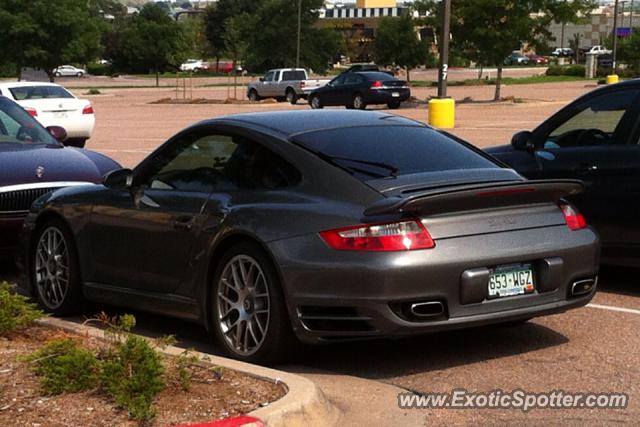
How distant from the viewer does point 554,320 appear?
847 cm

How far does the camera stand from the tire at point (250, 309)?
23.0ft

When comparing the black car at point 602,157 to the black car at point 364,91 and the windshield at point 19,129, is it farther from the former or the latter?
the black car at point 364,91

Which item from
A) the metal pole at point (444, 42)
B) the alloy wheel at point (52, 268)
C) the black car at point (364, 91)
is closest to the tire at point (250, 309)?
the alloy wheel at point (52, 268)

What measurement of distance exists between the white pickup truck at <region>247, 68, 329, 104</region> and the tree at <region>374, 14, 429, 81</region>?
17.1 metres

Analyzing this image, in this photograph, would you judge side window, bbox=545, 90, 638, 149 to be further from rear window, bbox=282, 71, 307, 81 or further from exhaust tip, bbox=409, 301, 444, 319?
rear window, bbox=282, 71, 307, 81

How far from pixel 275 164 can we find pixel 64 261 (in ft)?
7.04

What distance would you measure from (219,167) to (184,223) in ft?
1.44

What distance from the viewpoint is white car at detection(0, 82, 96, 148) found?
26.2 m

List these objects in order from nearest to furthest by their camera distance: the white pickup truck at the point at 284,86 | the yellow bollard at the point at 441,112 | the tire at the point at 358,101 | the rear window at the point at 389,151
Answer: the rear window at the point at 389,151 < the yellow bollard at the point at 441,112 < the tire at the point at 358,101 < the white pickup truck at the point at 284,86

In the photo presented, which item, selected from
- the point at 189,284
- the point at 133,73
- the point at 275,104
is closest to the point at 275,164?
the point at 189,284

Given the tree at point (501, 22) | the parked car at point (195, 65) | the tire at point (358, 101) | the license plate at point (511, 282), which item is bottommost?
the parked car at point (195, 65)

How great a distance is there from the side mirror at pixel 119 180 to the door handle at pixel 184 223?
739mm

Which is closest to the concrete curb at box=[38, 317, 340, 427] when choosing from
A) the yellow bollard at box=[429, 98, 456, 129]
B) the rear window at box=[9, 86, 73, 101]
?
the rear window at box=[9, 86, 73, 101]

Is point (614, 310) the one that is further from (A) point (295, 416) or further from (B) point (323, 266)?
(A) point (295, 416)
